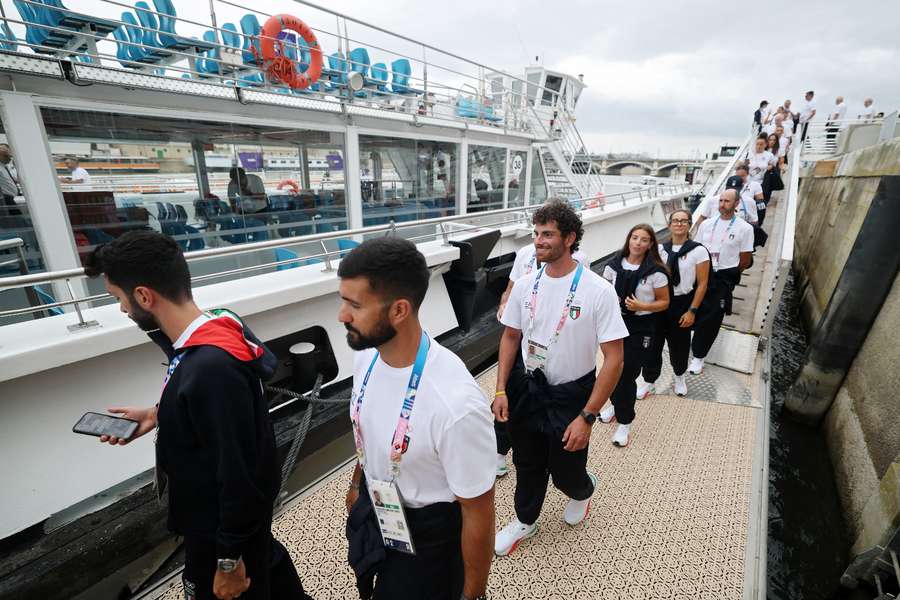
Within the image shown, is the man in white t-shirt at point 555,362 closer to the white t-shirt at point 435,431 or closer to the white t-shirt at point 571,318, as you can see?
the white t-shirt at point 571,318

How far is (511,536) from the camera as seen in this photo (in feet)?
7.86

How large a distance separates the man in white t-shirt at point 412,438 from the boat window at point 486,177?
704 cm

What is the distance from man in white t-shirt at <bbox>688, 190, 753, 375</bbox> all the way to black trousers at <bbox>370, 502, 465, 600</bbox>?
12.6ft

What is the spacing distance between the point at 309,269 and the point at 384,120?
10.3 ft

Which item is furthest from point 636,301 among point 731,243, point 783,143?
point 783,143

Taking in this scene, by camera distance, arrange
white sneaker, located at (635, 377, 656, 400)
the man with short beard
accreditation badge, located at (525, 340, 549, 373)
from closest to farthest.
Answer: the man with short beard → accreditation badge, located at (525, 340, 549, 373) → white sneaker, located at (635, 377, 656, 400)

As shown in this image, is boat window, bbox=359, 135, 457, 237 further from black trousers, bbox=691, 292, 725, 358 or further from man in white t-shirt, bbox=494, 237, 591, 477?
black trousers, bbox=691, 292, 725, 358

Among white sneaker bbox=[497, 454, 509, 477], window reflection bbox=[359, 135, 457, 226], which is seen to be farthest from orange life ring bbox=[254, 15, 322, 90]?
white sneaker bbox=[497, 454, 509, 477]

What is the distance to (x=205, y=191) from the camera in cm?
446

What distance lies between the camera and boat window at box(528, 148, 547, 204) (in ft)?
31.4

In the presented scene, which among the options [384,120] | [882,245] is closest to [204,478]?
[384,120]

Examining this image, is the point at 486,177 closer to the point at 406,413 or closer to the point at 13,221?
the point at 13,221

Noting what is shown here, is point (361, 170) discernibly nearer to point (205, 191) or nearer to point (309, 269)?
point (205, 191)

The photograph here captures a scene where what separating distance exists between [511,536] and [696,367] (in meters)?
3.08
